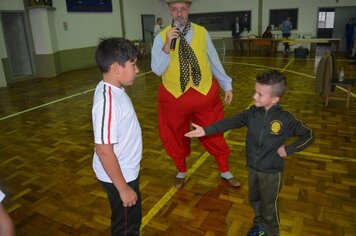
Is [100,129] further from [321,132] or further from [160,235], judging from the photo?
[321,132]

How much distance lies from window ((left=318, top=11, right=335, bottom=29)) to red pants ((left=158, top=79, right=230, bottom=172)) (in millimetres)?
14342

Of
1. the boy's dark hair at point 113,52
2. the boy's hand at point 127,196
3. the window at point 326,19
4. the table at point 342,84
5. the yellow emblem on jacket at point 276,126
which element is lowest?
the table at point 342,84

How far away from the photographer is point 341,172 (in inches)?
114

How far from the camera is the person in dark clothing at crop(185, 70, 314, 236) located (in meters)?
1.65

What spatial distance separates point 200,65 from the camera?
2.36 meters

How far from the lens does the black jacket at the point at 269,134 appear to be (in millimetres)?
1649

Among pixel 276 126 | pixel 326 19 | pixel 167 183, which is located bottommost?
pixel 167 183

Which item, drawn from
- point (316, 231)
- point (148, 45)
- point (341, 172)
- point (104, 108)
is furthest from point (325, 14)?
point (104, 108)

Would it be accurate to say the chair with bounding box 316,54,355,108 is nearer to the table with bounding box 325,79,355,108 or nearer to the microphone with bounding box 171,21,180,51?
the table with bounding box 325,79,355,108

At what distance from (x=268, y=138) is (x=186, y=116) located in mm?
888

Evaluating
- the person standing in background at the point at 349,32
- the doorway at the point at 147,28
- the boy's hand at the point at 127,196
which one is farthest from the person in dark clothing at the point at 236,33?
the boy's hand at the point at 127,196

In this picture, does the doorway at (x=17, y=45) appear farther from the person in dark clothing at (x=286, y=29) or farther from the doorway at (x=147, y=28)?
the person in dark clothing at (x=286, y=29)

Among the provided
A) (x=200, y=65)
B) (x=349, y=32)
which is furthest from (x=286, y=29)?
(x=200, y=65)

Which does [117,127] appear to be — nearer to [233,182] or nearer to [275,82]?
[275,82]
